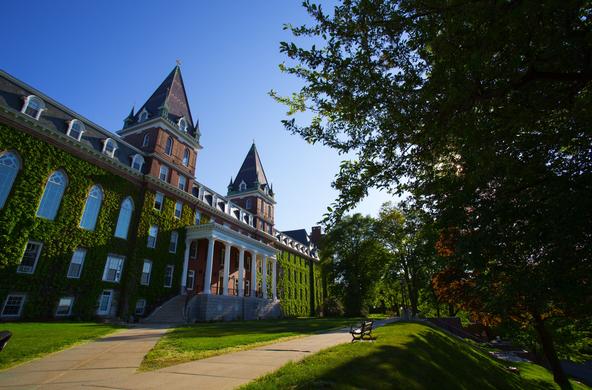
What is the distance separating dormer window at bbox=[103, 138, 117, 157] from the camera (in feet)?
79.6

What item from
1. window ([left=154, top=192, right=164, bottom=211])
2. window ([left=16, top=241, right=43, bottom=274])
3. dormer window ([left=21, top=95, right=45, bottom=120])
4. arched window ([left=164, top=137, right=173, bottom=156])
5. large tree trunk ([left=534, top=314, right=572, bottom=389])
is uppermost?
arched window ([left=164, top=137, right=173, bottom=156])

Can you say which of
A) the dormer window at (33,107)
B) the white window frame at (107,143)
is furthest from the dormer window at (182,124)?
the dormer window at (33,107)

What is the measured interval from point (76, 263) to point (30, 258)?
2.82m

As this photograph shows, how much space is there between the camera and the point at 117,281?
23797 millimetres

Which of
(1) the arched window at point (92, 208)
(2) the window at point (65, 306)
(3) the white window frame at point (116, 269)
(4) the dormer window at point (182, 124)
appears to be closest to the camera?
(2) the window at point (65, 306)

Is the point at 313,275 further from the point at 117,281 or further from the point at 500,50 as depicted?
the point at 500,50

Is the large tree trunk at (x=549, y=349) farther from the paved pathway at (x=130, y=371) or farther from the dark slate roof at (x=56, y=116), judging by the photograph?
the dark slate roof at (x=56, y=116)

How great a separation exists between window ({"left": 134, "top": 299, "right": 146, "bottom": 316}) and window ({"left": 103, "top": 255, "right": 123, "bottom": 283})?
268 cm

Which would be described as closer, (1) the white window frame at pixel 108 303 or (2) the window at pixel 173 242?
(1) the white window frame at pixel 108 303

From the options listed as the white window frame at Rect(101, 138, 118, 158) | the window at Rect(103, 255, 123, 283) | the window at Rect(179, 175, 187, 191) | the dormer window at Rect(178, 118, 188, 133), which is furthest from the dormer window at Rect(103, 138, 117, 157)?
the dormer window at Rect(178, 118, 188, 133)

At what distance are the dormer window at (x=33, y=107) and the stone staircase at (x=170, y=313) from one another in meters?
16.1

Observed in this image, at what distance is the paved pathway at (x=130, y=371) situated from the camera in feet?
18.4

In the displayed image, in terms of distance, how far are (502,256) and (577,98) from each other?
3.76m

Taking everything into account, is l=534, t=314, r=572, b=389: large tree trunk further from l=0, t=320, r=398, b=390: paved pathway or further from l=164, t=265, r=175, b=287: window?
l=164, t=265, r=175, b=287: window
